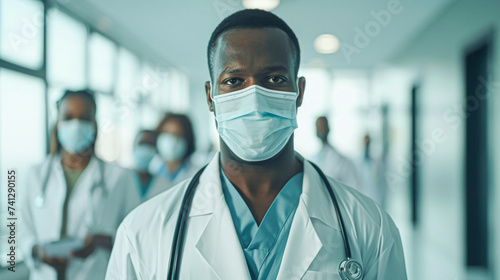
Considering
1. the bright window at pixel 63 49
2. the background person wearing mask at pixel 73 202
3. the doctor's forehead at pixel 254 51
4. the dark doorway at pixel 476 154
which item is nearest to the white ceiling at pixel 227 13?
the bright window at pixel 63 49

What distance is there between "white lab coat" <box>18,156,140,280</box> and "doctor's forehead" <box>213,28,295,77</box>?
0.66 meters

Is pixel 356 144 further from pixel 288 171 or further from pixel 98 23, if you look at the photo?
pixel 98 23

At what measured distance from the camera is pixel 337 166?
1046mm

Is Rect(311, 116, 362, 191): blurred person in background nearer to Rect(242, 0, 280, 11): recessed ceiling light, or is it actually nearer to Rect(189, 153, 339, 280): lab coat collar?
Rect(189, 153, 339, 280): lab coat collar

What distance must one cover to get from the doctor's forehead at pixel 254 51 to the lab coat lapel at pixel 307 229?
0.27m

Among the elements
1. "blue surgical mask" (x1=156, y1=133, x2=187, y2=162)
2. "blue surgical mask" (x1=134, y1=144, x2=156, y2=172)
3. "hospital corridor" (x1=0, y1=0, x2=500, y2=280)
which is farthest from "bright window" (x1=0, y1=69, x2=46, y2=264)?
"blue surgical mask" (x1=156, y1=133, x2=187, y2=162)

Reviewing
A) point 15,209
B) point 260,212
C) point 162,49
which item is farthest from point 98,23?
point 260,212

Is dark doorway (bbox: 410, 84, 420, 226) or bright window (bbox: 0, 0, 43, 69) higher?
bright window (bbox: 0, 0, 43, 69)

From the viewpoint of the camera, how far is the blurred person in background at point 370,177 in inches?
42.2

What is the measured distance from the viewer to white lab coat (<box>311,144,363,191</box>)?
1.03 metres

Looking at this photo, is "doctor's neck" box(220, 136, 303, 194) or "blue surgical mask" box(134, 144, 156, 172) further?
"blue surgical mask" box(134, 144, 156, 172)

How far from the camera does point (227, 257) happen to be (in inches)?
28.6

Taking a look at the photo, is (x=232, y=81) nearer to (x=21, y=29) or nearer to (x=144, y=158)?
(x=144, y=158)

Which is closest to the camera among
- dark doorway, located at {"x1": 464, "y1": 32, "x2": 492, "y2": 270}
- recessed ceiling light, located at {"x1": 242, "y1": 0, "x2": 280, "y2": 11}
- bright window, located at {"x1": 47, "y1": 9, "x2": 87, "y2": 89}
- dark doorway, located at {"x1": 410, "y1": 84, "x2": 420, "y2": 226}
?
recessed ceiling light, located at {"x1": 242, "y1": 0, "x2": 280, "y2": 11}
